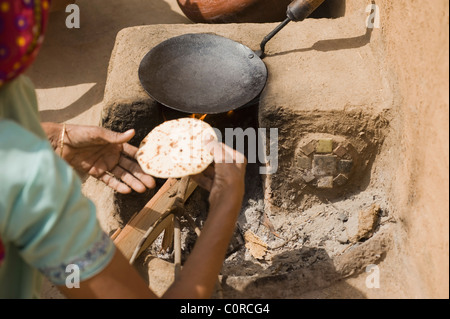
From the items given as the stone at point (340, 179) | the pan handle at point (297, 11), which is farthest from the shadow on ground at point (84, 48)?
the stone at point (340, 179)

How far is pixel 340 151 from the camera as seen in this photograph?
250 centimetres

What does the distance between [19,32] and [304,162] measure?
1831 millimetres

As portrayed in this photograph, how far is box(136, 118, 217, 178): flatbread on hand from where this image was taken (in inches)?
77.7

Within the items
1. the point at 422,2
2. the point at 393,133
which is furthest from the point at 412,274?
the point at 422,2

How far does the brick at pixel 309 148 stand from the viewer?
8.22ft

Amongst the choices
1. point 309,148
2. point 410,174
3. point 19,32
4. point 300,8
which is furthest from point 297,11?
point 19,32

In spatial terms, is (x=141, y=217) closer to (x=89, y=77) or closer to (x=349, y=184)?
(x=349, y=184)

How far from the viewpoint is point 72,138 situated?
6.79 ft

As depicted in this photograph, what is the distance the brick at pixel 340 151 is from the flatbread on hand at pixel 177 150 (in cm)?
74

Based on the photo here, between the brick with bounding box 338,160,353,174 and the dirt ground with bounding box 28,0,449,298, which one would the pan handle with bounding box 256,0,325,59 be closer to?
the dirt ground with bounding box 28,0,449,298

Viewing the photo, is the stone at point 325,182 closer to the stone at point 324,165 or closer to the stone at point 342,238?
the stone at point 324,165

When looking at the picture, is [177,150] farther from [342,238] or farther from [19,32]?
[19,32]

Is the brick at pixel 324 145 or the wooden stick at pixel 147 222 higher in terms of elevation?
the brick at pixel 324 145

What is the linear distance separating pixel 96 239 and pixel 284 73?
1736mm
